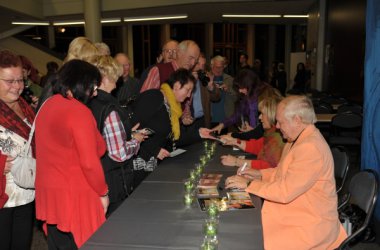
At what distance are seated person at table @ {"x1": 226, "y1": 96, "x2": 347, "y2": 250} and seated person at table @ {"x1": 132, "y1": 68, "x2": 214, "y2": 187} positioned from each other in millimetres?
1115

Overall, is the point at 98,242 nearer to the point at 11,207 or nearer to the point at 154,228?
the point at 154,228

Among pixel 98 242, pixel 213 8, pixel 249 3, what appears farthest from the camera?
pixel 213 8

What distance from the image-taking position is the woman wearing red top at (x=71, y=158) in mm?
1998

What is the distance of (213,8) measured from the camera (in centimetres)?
1101

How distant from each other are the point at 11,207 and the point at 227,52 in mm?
17662

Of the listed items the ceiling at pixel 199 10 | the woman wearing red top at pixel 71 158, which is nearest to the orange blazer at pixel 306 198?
the woman wearing red top at pixel 71 158

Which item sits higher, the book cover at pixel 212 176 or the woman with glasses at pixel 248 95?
the woman with glasses at pixel 248 95

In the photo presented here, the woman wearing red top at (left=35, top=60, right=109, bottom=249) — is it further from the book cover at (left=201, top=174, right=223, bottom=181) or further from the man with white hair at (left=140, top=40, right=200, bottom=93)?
the man with white hair at (left=140, top=40, right=200, bottom=93)

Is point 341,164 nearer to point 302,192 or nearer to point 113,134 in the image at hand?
point 302,192

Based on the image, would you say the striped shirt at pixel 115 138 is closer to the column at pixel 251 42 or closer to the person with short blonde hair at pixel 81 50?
the person with short blonde hair at pixel 81 50

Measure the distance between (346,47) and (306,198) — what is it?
22.3ft

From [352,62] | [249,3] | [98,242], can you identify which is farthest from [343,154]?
[249,3]

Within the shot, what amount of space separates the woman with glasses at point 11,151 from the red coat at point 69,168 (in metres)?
0.22

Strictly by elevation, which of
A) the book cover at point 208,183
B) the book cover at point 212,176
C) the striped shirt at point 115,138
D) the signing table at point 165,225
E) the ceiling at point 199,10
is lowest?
the signing table at point 165,225
